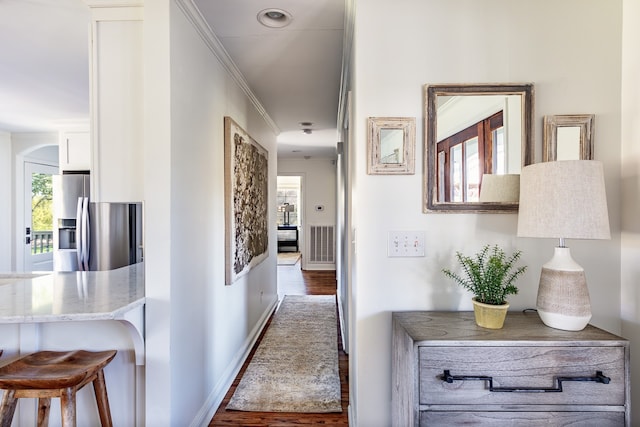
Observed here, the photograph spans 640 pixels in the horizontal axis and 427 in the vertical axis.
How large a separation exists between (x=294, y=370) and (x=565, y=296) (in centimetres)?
204

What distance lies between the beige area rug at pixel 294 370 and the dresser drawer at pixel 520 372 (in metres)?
1.23

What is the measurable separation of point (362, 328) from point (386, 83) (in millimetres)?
1147

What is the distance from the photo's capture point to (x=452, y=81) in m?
1.52

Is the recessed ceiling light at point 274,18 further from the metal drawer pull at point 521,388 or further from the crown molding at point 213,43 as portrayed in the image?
the metal drawer pull at point 521,388

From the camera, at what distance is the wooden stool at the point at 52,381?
3.96 feet

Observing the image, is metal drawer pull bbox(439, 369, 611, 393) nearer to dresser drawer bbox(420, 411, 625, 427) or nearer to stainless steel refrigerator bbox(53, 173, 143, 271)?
dresser drawer bbox(420, 411, 625, 427)

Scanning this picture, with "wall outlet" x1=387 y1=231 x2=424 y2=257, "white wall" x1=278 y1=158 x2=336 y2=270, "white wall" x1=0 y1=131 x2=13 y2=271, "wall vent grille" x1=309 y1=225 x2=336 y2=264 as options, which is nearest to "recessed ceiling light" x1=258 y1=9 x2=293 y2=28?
"wall outlet" x1=387 y1=231 x2=424 y2=257

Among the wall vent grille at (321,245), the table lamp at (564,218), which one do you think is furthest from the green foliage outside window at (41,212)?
the table lamp at (564,218)

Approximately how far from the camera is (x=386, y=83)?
4.99 ft

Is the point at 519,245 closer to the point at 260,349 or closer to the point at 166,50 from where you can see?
the point at 166,50

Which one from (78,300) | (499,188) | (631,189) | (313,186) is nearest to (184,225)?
(78,300)

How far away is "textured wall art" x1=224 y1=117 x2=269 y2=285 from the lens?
7.93 ft

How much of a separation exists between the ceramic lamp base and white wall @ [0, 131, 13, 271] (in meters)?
6.20

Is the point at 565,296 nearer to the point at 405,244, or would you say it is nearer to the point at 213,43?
the point at 405,244
